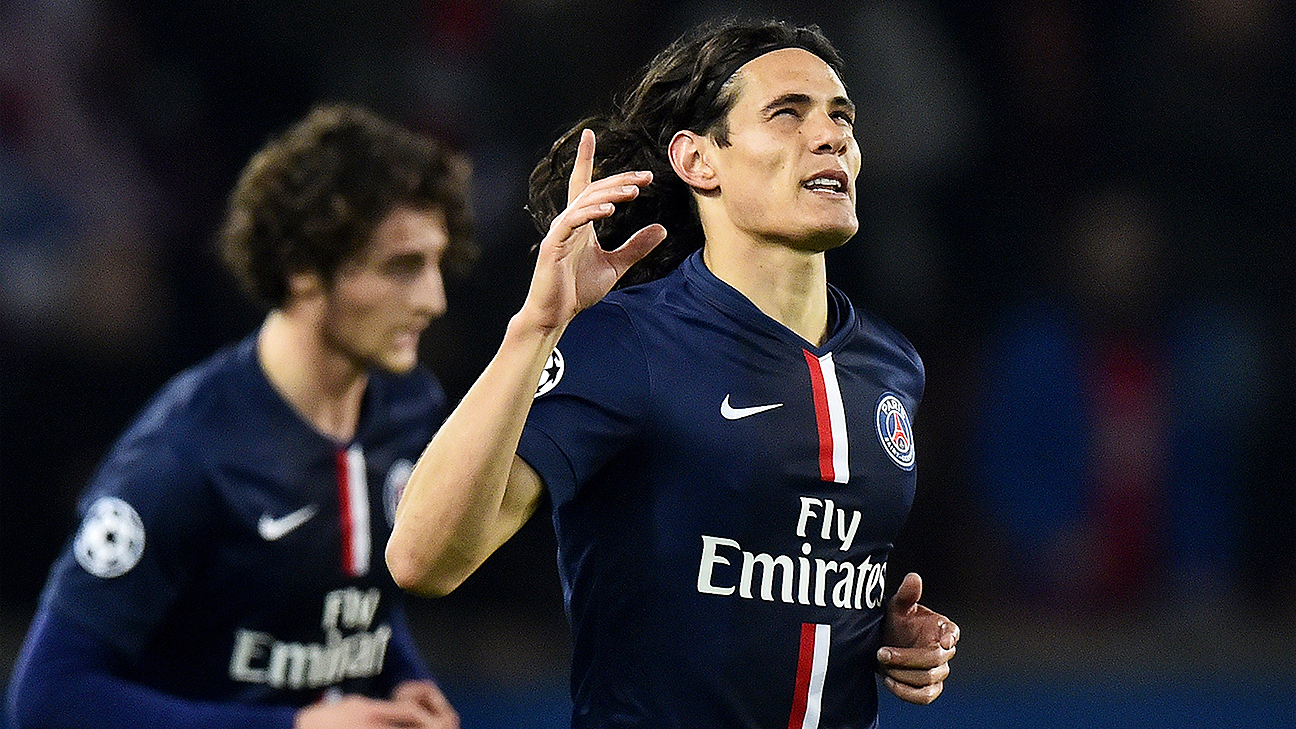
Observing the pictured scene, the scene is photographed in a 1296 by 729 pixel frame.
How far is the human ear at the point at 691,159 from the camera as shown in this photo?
2893 millimetres

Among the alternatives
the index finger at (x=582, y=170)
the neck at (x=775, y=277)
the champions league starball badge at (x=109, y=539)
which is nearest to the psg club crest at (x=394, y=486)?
the champions league starball badge at (x=109, y=539)

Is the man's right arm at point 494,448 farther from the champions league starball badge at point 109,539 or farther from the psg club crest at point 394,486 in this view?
the psg club crest at point 394,486

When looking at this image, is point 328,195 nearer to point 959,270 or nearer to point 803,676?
point 803,676

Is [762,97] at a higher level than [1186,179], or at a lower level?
lower

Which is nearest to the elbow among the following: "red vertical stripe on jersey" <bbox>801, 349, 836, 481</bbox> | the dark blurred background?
"red vertical stripe on jersey" <bbox>801, 349, 836, 481</bbox>

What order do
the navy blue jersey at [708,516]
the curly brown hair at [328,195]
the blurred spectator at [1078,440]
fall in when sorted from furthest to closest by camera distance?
the blurred spectator at [1078,440] < the curly brown hair at [328,195] < the navy blue jersey at [708,516]

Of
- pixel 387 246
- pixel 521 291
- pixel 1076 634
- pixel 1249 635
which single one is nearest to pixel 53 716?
pixel 387 246

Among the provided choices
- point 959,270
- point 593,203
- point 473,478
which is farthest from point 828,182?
point 959,270

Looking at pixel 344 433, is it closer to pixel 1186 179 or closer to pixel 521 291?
pixel 521 291

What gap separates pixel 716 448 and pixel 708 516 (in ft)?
0.35

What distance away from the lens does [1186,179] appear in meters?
6.93

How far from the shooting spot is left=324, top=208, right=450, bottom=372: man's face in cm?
393

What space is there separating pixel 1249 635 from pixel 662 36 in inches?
130

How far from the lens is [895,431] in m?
2.86
